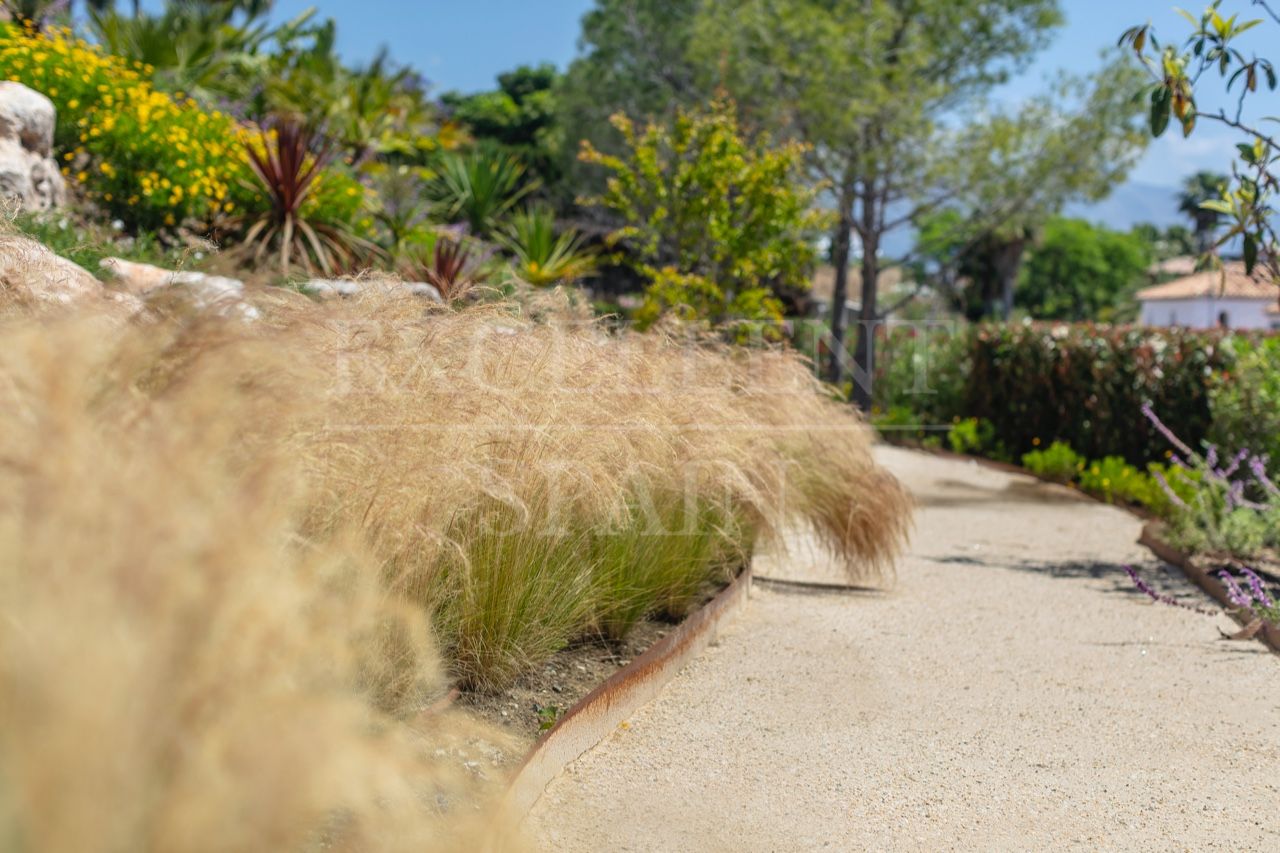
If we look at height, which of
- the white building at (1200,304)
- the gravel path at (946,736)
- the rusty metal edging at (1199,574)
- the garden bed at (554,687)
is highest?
the white building at (1200,304)

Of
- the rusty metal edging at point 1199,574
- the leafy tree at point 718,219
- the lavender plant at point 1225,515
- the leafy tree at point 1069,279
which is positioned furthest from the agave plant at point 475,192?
the leafy tree at point 1069,279

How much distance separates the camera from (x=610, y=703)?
14.3 feet

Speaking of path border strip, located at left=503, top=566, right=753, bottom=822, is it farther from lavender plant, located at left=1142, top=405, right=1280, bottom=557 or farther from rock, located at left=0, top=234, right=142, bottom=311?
lavender plant, located at left=1142, top=405, right=1280, bottom=557

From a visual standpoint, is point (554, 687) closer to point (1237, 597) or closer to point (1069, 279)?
point (1237, 597)

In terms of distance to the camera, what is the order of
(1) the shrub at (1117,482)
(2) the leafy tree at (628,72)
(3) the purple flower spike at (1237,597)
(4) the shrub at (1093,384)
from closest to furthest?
(3) the purple flower spike at (1237,597) < (1) the shrub at (1117,482) < (4) the shrub at (1093,384) < (2) the leafy tree at (628,72)

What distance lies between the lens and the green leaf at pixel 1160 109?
6829 mm

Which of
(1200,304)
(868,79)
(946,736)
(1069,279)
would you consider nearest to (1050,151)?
(868,79)

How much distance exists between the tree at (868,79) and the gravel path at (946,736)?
12.4 meters

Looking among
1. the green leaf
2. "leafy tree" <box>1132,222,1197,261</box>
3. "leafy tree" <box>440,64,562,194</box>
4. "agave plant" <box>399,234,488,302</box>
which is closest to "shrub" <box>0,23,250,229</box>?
"agave plant" <box>399,234,488,302</box>

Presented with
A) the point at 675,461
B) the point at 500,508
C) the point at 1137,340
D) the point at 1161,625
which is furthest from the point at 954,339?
the point at 500,508

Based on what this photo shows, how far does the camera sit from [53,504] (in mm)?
1839

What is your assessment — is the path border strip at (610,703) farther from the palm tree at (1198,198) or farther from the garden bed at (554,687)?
the palm tree at (1198,198)

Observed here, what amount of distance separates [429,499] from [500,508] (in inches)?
21.1

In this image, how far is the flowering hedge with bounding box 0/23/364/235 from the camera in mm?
10602
